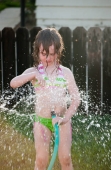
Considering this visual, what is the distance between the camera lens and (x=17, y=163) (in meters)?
4.48

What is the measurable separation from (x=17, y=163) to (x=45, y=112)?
1.23 meters

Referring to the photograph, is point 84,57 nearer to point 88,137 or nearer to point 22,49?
point 22,49

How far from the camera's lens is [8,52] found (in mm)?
6719

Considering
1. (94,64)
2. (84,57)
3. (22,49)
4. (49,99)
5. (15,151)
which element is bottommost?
(15,151)

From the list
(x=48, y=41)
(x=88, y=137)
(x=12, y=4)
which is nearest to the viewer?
(x=48, y=41)

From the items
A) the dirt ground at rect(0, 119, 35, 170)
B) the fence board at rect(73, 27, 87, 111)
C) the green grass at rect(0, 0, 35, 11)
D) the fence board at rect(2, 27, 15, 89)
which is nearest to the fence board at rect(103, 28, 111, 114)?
the fence board at rect(73, 27, 87, 111)

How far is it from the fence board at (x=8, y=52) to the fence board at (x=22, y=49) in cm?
8

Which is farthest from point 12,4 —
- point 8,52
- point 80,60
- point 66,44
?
point 80,60

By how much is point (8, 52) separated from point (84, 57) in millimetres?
1165

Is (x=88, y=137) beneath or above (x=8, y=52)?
beneath

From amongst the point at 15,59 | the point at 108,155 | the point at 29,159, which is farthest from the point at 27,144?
the point at 15,59

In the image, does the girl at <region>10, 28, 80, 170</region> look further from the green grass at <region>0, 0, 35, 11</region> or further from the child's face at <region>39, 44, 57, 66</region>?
the green grass at <region>0, 0, 35, 11</region>

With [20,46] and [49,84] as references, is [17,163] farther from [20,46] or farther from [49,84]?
[20,46]

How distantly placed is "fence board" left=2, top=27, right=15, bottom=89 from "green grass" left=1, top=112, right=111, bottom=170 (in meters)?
0.67
